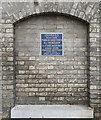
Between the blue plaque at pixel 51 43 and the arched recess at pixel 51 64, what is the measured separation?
4.6 inches

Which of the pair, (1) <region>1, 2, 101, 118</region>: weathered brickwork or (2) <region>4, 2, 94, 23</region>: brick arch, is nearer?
(2) <region>4, 2, 94, 23</region>: brick arch

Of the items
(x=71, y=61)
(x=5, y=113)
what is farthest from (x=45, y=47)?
(x=5, y=113)

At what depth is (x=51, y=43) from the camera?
379cm

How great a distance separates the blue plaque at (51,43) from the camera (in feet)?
12.5

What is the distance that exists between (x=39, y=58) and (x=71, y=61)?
87 centimetres

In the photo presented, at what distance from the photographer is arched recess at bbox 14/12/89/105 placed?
12.6 feet

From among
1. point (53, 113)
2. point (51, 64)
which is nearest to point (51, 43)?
point (51, 64)

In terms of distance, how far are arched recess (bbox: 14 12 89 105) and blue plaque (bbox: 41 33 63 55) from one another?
117mm

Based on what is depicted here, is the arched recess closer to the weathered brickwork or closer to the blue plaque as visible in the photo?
the weathered brickwork

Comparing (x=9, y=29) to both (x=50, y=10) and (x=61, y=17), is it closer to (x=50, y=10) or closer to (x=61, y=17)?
(x=50, y=10)

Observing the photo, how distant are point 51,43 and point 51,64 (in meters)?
0.56

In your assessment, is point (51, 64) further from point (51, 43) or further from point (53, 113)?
point (53, 113)

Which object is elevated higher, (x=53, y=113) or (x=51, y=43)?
(x=51, y=43)

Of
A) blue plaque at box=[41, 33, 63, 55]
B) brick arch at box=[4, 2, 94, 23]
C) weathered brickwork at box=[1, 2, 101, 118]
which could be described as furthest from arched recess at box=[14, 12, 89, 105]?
brick arch at box=[4, 2, 94, 23]
